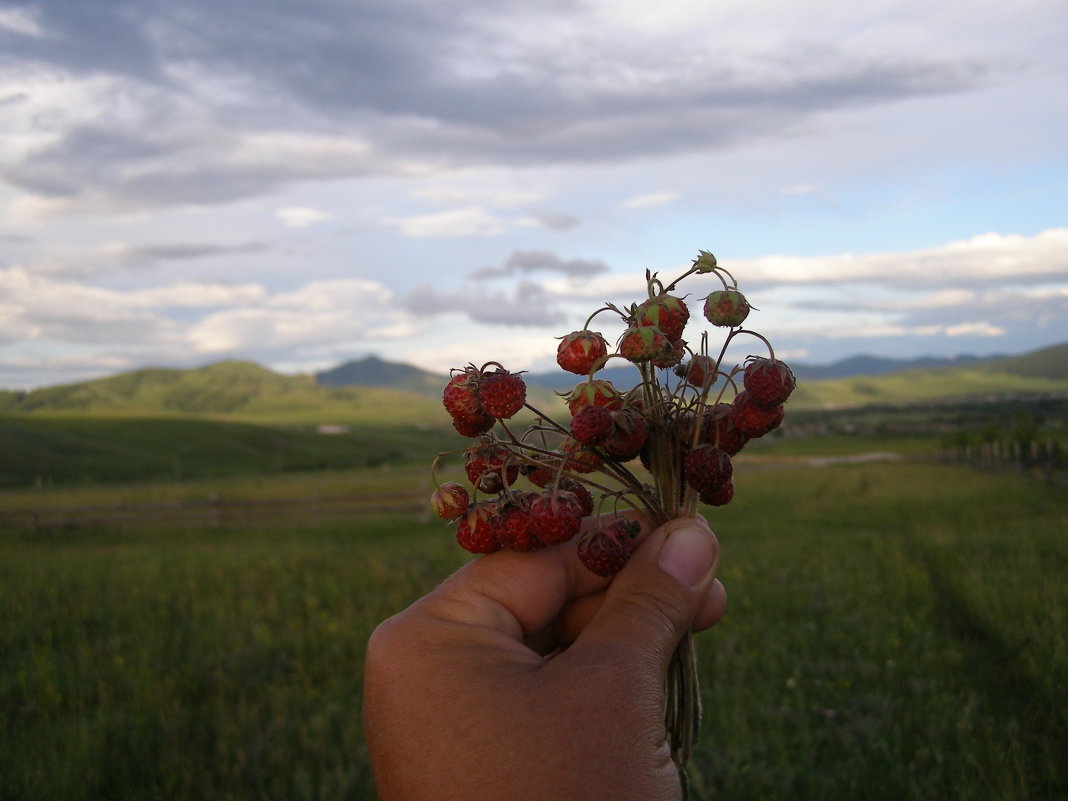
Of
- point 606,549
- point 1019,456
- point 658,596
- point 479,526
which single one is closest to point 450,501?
point 479,526

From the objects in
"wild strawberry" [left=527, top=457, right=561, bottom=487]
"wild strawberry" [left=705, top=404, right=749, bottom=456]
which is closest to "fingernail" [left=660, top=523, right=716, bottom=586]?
"wild strawberry" [left=705, top=404, right=749, bottom=456]

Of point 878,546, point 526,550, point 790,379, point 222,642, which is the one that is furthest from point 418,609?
point 878,546

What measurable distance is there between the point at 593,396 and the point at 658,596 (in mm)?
477

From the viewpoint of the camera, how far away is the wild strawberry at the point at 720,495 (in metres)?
1.88

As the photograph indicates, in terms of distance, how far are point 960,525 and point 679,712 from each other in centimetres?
1776

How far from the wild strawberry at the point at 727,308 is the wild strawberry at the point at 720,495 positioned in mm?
378

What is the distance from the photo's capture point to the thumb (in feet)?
5.82

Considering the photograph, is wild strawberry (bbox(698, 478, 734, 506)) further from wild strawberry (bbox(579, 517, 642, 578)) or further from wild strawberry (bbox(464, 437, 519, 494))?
wild strawberry (bbox(464, 437, 519, 494))

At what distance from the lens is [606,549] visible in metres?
1.87

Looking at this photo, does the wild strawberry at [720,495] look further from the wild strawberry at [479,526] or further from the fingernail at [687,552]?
the wild strawberry at [479,526]

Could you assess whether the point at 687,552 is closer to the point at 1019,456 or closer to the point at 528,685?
the point at 528,685

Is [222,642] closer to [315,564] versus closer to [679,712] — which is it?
[315,564]

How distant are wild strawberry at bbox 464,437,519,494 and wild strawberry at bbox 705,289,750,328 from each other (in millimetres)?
556

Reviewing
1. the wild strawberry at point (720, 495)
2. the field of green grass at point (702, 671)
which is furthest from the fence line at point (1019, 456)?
the wild strawberry at point (720, 495)
